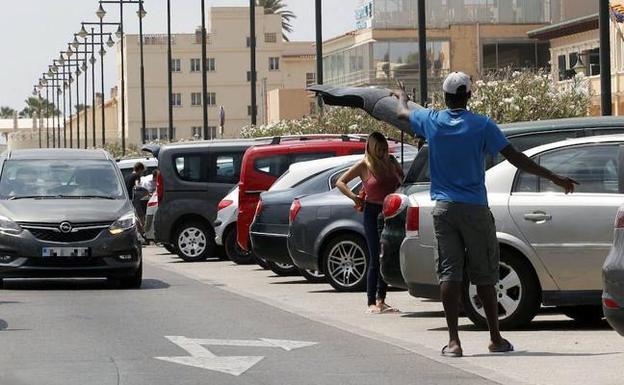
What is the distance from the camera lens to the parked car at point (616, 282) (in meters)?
11.0

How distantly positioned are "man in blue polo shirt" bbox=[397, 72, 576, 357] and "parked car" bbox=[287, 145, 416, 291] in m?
7.48

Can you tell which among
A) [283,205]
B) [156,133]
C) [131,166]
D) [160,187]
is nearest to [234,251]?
[160,187]

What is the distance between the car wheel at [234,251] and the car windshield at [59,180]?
17.5 feet

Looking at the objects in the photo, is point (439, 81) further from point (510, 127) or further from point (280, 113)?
point (510, 127)

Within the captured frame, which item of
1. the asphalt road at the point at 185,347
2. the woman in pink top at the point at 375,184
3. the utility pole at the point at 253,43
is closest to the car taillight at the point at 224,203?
the asphalt road at the point at 185,347

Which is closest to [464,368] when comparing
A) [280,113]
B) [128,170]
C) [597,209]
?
[597,209]

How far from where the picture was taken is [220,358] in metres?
13.1

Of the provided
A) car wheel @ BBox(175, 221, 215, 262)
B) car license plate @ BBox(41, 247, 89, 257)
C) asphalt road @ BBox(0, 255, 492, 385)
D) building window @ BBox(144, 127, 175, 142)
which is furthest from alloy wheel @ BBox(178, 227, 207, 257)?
building window @ BBox(144, 127, 175, 142)

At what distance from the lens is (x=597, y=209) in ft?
47.8

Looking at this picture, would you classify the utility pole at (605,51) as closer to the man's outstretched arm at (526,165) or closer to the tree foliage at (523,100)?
the tree foliage at (523,100)

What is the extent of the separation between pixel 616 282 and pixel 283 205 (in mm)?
11868

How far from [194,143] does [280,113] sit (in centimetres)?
7951

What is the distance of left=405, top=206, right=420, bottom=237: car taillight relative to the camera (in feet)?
49.2

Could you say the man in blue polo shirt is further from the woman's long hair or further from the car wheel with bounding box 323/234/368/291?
the car wheel with bounding box 323/234/368/291
